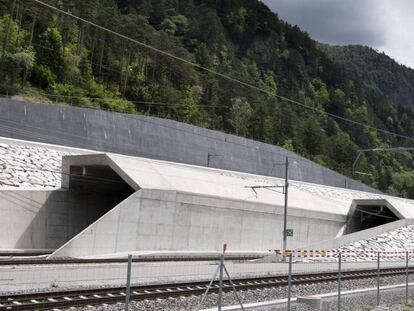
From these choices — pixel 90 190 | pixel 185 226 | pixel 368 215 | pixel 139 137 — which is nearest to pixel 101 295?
pixel 185 226

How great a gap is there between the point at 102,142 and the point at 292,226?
51.3ft

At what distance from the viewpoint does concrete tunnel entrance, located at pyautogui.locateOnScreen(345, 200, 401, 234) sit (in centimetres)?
5309

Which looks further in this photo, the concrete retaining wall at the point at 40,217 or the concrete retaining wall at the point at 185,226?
the concrete retaining wall at the point at 40,217

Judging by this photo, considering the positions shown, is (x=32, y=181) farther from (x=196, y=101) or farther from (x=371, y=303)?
(x=196, y=101)

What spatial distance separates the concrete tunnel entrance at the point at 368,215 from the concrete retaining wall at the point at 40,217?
27.1 metres

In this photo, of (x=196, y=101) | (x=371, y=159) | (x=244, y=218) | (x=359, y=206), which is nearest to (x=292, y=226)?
(x=244, y=218)

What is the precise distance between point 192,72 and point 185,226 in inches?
2666

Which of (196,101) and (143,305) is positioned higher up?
(196,101)

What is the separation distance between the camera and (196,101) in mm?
93625

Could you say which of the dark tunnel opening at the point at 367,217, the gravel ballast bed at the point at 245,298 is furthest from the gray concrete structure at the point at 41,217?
the dark tunnel opening at the point at 367,217

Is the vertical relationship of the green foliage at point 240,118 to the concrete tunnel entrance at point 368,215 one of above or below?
above

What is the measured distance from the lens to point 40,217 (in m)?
31.0

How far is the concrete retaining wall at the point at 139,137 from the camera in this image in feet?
126

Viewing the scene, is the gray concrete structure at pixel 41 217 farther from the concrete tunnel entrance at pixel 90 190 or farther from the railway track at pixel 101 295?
the railway track at pixel 101 295
